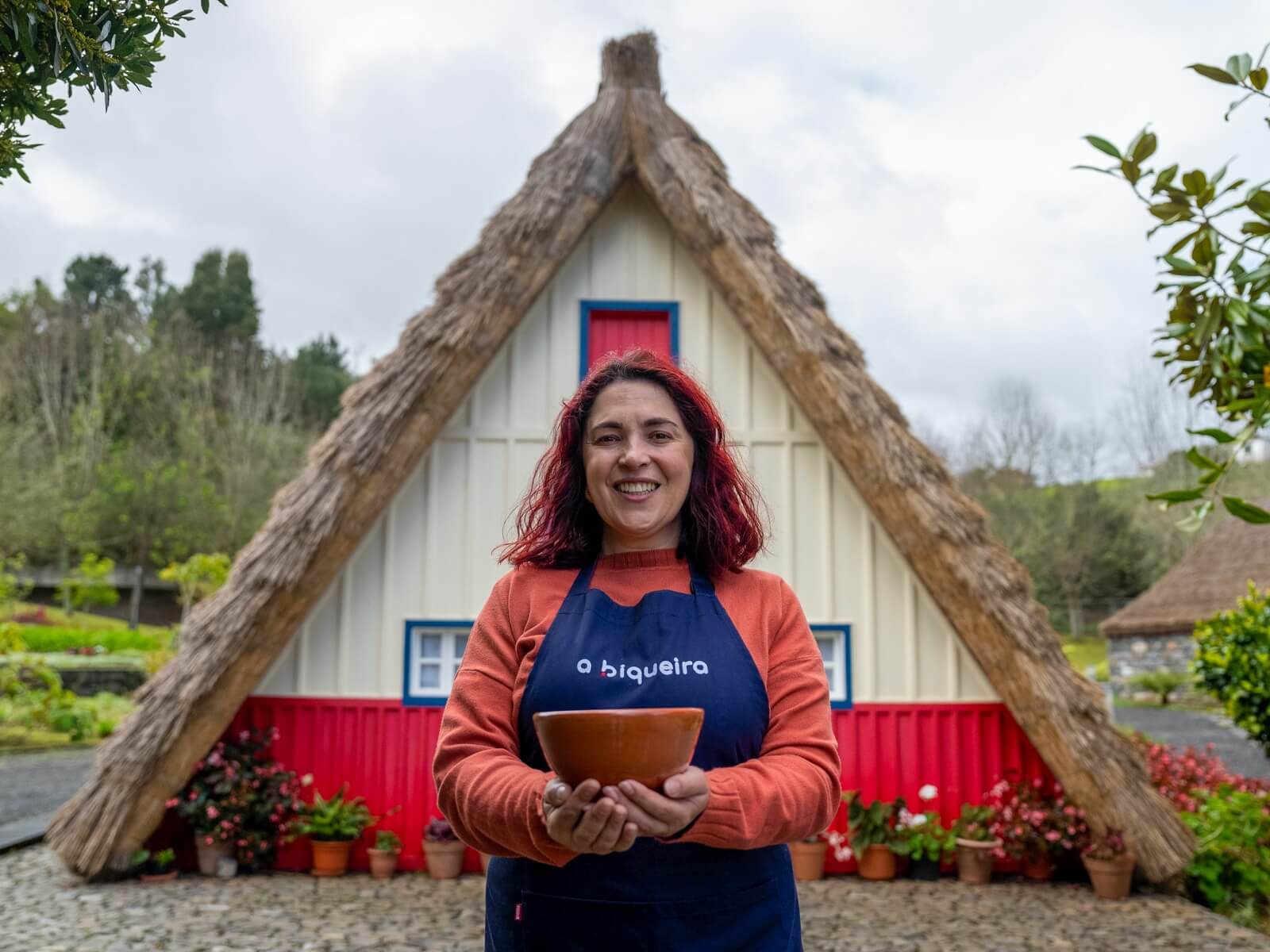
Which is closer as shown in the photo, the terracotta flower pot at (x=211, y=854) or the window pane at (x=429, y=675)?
the terracotta flower pot at (x=211, y=854)

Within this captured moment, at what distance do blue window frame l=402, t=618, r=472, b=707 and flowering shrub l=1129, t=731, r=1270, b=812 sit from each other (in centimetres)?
415

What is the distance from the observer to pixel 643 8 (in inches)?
248

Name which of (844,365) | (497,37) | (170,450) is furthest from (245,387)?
(844,365)

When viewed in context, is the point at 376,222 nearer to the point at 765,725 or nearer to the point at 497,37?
the point at 497,37

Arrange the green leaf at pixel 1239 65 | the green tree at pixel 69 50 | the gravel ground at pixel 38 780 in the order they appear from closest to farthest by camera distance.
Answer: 1. the green tree at pixel 69 50
2. the green leaf at pixel 1239 65
3. the gravel ground at pixel 38 780

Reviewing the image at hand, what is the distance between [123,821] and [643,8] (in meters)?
5.75

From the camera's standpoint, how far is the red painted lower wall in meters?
5.47

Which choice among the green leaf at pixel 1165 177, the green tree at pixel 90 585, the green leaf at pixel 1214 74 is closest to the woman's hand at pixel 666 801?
the green leaf at pixel 1214 74

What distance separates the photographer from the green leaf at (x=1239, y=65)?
7.14ft

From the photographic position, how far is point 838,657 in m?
5.59

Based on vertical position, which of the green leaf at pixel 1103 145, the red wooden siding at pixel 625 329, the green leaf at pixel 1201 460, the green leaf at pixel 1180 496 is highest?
the red wooden siding at pixel 625 329

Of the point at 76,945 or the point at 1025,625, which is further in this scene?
the point at 1025,625

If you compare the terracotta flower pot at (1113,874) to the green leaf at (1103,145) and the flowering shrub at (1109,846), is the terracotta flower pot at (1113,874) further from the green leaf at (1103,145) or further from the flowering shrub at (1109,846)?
the green leaf at (1103,145)

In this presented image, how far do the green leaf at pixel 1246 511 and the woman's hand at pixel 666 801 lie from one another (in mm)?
1507
